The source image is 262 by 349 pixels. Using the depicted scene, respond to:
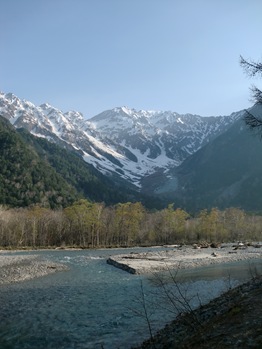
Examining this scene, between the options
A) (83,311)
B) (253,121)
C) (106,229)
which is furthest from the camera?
(106,229)

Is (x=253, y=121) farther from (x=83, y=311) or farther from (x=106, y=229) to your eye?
(x=106, y=229)

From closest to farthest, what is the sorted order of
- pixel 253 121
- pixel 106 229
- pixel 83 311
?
pixel 253 121
pixel 83 311
pixel 106 229

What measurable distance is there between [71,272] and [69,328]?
25.4 metres

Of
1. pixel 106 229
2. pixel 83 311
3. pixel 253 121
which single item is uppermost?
pixel 253 121

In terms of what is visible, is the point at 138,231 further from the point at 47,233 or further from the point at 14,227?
the point at 14,227

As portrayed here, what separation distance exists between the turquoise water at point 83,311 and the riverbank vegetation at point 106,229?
75614 mm

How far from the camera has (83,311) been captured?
21.3 meters

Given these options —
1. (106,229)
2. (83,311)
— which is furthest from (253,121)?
(106,229)

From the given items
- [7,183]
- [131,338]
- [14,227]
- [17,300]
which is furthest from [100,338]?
[7,183]

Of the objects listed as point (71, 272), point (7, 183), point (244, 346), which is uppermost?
point (7, 183)

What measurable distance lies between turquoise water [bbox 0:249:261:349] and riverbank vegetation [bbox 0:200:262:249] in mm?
75614

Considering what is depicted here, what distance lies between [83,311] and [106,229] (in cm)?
9863

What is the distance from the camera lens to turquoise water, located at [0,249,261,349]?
1580 cm

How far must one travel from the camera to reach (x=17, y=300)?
2495 cm
